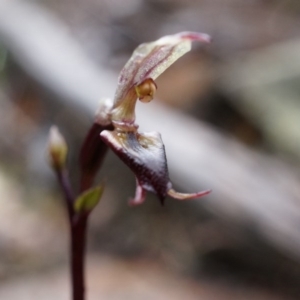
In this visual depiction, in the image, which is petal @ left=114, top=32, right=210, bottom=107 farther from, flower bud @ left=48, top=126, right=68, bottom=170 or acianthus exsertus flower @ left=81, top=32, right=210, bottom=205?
flower bud @ left=48, top=126, right=68, bottom=170

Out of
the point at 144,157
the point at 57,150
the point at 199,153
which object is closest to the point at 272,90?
the point at 199,153

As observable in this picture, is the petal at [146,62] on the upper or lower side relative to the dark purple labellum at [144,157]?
upper

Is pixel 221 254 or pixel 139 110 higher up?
pixel 139 110

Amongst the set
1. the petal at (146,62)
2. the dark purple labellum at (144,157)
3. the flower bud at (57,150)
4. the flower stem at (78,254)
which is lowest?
the flower stem at (78,254)

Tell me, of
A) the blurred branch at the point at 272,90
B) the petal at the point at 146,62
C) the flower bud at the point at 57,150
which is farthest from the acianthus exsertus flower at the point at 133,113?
the blurred branch at the point at 272,90

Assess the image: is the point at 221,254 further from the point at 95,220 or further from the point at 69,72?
the point at 69,72

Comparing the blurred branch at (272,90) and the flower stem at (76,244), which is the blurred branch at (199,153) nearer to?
the blurred branch at (272,90)

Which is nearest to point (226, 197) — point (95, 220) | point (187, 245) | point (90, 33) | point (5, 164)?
point (187, 245)

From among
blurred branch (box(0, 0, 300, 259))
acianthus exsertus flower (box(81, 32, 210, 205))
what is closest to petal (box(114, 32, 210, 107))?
acianthus exsertus flower (box(81, 32, 210, 205))
